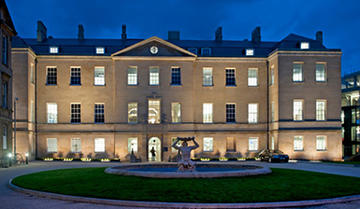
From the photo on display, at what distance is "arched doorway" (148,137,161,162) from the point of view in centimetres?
4284

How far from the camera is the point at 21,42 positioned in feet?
135

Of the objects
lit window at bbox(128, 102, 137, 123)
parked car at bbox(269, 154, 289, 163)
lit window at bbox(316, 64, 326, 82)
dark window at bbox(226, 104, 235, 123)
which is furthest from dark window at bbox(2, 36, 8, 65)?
lit window at bbox(316, 64, 326, 82)

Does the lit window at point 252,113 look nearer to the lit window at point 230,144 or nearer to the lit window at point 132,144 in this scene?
the lit window at point 230,144

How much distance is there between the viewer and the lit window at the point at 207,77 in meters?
45.2

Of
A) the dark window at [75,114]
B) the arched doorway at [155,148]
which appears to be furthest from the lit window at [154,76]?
the dark window at [75,114]

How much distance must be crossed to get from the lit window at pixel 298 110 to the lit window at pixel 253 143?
203 inches

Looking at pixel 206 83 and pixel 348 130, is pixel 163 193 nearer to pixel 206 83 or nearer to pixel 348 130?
pixel 206 83

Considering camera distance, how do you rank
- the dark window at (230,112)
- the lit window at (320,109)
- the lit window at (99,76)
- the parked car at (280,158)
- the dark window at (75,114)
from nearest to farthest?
the parked car at (280,158) < the lit window at (320,109) < the dark window at (75,114) < the lit window at (99,76) < the dark window at (230,112)

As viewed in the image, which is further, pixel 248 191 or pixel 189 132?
pixel 189 132

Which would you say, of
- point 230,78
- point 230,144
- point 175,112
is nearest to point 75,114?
point 175,112

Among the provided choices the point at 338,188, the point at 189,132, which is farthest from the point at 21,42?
the point at 338,188

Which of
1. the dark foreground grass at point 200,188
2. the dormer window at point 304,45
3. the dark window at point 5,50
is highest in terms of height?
the dormer window at point 304,45

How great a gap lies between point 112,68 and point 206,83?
10716mm

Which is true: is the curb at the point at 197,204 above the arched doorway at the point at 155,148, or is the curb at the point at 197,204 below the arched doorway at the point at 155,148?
above
